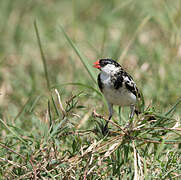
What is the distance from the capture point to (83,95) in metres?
3.21

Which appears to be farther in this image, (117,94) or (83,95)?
(117,94)

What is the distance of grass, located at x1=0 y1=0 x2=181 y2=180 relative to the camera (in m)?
3.09

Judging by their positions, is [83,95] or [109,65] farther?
[109,65]

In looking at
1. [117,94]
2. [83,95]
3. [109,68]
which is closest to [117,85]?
[117,94]

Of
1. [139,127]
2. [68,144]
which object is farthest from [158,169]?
[68,144]

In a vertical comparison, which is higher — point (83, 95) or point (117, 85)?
point (117, 85)

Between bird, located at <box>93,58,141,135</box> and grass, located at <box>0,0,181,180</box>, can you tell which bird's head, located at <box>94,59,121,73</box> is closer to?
bird, located at <box>93,58,141,135</box>

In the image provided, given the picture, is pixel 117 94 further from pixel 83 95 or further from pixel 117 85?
pixel 83 95

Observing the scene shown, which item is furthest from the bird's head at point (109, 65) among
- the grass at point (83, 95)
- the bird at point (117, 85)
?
the grass at point (83, 95)

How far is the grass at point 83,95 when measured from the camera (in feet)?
10.2

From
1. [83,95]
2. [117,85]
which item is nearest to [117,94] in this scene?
[117,85]

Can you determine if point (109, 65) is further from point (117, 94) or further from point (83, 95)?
point (83, 95)

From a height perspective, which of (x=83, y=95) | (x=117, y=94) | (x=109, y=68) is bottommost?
(x=83, y=95)

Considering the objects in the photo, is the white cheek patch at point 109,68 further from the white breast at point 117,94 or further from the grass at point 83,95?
the grass at point 83,95
